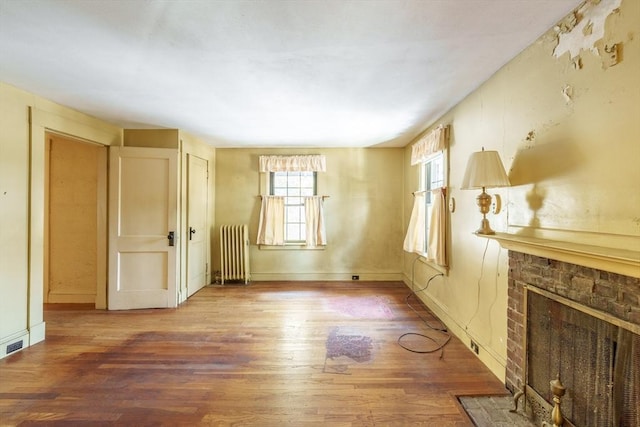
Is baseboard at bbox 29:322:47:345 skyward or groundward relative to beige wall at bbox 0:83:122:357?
groundward

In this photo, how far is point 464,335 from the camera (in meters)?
2.71

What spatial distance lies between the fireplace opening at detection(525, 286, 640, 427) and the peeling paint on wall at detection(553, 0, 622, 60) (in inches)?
53.8

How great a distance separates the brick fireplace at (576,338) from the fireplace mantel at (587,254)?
12 cm

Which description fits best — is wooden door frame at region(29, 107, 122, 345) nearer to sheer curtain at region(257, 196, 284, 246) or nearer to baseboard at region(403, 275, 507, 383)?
sheer curtain at region(257, 196, 284, 246)

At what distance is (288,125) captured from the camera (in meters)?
3.62

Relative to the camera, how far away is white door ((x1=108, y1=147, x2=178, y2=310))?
3561 mm

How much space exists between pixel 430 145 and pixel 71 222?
16.0 feet

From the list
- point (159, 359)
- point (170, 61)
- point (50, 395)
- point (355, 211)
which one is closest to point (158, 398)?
point (159, 359)

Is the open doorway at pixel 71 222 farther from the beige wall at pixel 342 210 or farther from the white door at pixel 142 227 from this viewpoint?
the beige wall at pixel 342 210

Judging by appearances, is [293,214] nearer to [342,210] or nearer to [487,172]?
[342,210]

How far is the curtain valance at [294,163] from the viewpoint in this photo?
488cm

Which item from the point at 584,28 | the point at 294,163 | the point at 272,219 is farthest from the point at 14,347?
the point at 584,28

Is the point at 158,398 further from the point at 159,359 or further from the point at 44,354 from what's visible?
the point at 44,354

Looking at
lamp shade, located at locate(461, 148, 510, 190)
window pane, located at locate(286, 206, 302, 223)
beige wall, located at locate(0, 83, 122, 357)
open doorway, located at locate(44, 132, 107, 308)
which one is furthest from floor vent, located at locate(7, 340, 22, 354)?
lamp shade, located at locate(461, 148, 510, 190)
